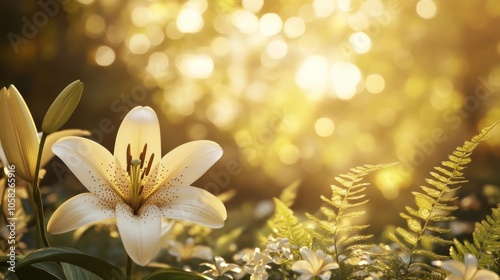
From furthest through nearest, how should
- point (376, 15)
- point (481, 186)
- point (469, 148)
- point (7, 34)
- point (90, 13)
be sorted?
1. point (90, 13)
2. point (7, 34)
3. point (376, 15)
4. point (481, 186)
5. point (469, 148)

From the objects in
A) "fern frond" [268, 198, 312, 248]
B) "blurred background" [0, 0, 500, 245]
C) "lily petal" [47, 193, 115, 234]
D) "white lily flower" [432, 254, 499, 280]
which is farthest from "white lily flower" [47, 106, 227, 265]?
"blurred background" [0, 0, 500, 245]

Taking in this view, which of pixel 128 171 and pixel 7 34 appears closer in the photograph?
pixel 128 171

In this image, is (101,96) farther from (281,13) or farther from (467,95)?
(467,95)

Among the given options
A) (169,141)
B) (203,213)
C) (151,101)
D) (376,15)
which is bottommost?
(203,213)

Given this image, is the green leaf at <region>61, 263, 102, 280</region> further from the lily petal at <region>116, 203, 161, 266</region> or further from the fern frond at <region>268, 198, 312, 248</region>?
the fern frond at <region>268, 198, 312, 248</region>

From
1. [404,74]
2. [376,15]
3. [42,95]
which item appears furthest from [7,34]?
[404,74]

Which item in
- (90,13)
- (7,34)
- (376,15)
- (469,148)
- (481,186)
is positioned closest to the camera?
(469,148)

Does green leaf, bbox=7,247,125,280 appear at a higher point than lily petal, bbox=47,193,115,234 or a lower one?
lower
